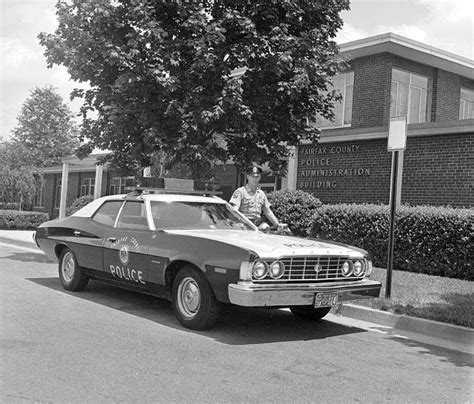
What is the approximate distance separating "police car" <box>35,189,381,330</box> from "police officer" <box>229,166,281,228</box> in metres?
0.92

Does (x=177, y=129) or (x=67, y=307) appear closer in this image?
(x=67, y=307)

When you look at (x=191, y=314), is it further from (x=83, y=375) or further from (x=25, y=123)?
(x=25, y=123)

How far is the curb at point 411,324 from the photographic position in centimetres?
612

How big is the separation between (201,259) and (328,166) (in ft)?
39.2

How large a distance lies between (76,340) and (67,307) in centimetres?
168

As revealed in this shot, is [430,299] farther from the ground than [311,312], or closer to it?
farther from the ground

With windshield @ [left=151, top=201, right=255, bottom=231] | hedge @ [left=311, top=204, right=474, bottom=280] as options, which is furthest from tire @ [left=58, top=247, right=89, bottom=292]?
hedge @ [left=311, top=204, right=474, bottom=280]

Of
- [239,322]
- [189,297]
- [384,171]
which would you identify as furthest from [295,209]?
[189,297]

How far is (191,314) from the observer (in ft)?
19.5

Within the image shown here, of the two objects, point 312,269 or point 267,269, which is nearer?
point 267,269

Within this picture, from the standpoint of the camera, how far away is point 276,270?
5.62m

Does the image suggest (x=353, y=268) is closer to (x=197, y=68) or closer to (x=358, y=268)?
(x=358, y=268)

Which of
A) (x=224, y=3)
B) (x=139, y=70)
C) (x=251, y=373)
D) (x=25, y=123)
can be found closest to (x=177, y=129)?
(x=139, y=70)

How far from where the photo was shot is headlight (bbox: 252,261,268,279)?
5491mm
